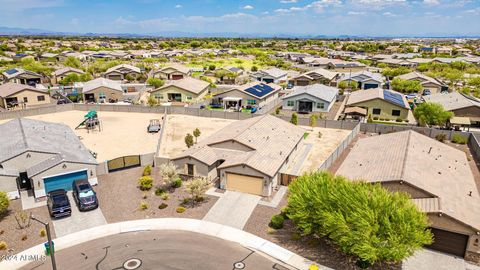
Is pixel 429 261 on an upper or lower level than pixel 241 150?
Result: lower

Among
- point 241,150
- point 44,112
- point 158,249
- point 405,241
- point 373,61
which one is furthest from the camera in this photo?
point 373,61

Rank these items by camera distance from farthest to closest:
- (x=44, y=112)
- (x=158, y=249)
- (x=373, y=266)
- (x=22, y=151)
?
(x=44, y=112) → (x=22, y=151) → (x=158, y=249) → (x=373, y=266)

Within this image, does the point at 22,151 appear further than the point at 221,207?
Yes

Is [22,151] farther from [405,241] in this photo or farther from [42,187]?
[405,241]

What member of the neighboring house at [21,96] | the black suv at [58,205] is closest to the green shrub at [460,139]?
the black suv at [58,205]

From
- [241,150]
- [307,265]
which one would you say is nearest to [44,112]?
[241,150]

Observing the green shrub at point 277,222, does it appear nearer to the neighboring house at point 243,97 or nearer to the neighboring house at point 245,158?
the neighboring house at point 245,158

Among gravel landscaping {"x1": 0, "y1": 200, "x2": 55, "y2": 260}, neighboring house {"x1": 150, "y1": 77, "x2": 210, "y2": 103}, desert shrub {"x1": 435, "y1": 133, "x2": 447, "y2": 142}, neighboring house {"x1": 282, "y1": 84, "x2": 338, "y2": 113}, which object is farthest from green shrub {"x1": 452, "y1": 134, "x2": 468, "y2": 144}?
gravel landscaping {"x1": 0, "y1": 200, "x2": 55, "y2": 260}
